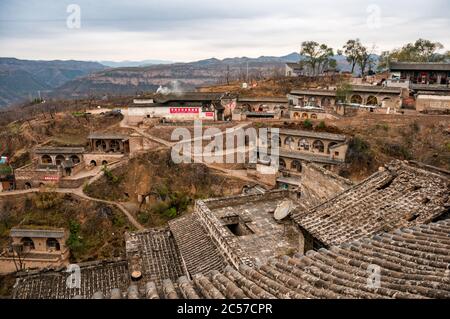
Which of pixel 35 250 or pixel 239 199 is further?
pixel 35 250

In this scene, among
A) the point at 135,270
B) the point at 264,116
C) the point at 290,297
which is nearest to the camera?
the point at 290,297

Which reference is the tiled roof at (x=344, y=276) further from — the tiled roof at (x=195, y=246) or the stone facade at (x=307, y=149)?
the stone facade at (x=307, y=149)

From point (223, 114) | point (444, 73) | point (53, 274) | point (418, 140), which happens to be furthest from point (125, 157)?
point (444, 73)

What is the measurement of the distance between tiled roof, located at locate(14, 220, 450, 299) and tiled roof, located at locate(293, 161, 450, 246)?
265 cm

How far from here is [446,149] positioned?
39.6 m

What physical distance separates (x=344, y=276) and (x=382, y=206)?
619cm

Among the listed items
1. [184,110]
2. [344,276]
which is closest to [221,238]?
[344,276]

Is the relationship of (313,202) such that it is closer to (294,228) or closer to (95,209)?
(294,228)

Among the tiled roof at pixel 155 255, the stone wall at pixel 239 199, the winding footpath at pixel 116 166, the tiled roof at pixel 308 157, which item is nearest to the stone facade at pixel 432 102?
the tiled roof at pixel 308 157

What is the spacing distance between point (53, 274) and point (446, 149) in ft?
135

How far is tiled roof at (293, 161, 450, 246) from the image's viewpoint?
10625 millimetres

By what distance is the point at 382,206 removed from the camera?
1153cm

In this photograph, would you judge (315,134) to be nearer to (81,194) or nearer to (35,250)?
(81,194)

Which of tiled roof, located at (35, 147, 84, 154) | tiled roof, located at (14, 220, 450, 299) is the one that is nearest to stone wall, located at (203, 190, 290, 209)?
tiled roof, located at (14, 220, 450, 299)
